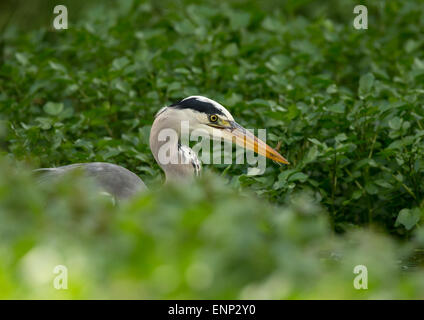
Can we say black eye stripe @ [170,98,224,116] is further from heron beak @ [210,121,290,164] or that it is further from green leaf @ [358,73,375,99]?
green leaf @ [358,73,375,99]

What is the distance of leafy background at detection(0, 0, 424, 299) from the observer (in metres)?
2.80

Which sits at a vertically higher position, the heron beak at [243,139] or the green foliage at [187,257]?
the heron beak at [243,139]

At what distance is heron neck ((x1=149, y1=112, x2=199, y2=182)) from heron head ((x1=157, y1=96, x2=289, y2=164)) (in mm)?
78

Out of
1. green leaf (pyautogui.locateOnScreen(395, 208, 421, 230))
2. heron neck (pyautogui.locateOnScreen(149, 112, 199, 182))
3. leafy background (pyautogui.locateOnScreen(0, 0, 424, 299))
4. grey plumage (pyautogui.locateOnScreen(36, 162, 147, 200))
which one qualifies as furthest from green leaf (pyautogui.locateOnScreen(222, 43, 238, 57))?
grey plumage (pyautogui.locateOnScreen(36, 162, 147, 200))

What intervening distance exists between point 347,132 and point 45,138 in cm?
258

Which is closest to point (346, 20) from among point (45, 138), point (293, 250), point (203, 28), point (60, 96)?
point (203, 28)

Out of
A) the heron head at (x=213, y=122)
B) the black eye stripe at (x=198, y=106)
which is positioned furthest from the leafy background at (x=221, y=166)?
the black eye stripe at (x=198, y=106)

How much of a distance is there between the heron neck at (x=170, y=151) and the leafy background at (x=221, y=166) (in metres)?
0.15

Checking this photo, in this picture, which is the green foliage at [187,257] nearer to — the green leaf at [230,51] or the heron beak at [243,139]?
the heron beak at [243,139]

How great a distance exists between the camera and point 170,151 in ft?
19.6

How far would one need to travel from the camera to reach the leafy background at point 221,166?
280 cm

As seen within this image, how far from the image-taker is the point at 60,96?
8656 millimetres
